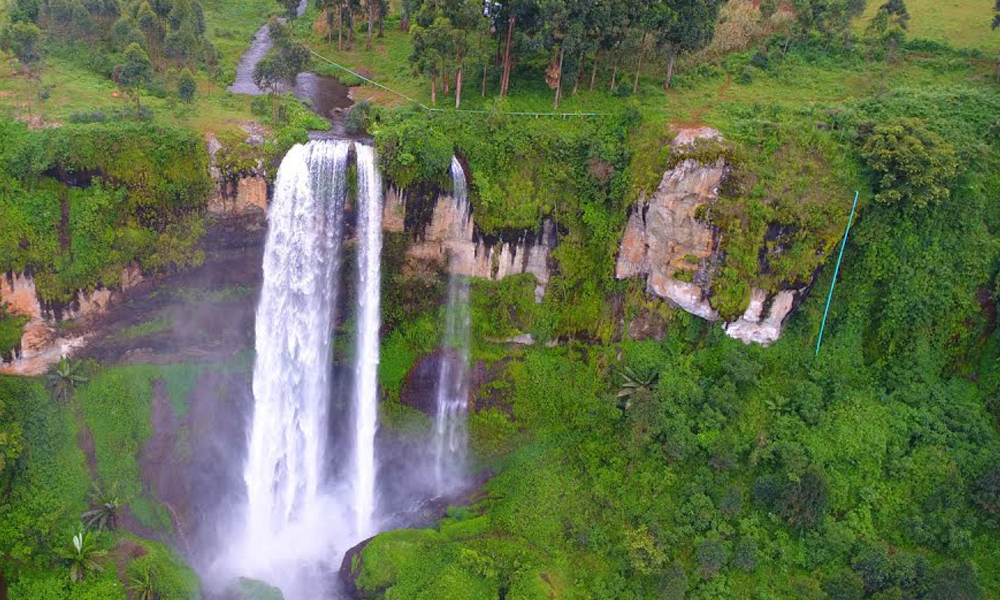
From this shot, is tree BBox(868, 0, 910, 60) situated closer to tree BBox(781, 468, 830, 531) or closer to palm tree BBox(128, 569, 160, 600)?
tree BBox(781, 468, 830, 531)

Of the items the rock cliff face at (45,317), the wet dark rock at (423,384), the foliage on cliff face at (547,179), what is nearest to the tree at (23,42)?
the rock cliff face at (45,317)

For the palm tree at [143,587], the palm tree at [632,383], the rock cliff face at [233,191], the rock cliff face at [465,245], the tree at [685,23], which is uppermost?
the tree at [685,23]

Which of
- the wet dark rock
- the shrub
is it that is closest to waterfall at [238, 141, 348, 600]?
the wet dark rock

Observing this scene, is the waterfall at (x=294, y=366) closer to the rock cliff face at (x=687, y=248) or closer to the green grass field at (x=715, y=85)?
the green grass field at (x=715, y=85)

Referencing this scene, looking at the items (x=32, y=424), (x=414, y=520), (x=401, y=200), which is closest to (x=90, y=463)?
(x=32, y=424)

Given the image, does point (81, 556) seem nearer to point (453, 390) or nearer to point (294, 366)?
point (294, 366)

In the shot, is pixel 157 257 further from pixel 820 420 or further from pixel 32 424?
pixel 820 420
